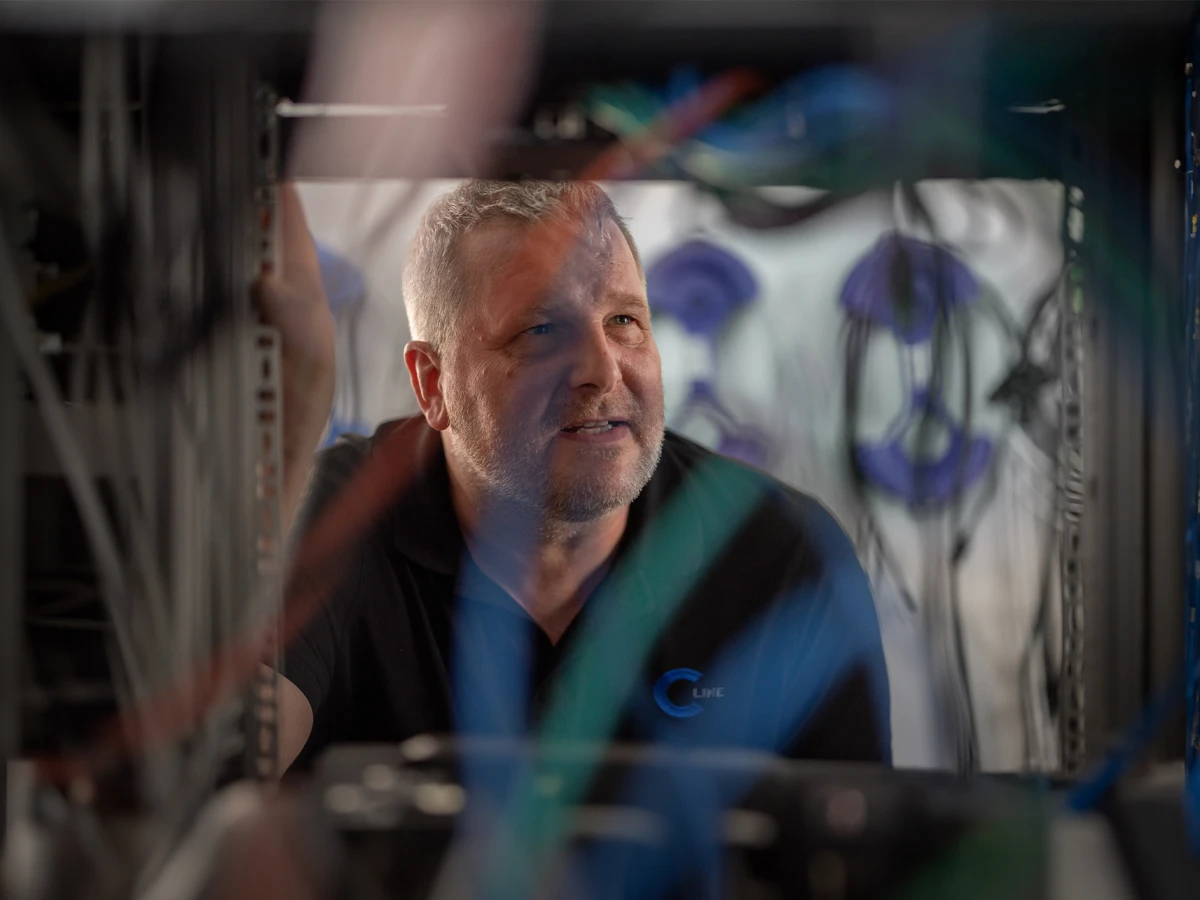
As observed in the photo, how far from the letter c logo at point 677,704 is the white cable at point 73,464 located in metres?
0.50

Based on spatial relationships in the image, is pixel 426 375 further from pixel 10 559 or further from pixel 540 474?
pixel 10 559

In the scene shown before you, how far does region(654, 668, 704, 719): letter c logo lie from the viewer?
959 millimetres

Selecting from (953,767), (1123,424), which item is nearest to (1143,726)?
(953,767)

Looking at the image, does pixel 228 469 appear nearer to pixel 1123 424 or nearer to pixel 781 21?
pixel 781 21

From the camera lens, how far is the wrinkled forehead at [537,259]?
927 millimetres

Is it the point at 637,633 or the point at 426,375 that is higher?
the point at 426,375

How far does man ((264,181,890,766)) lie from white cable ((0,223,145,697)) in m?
0.17

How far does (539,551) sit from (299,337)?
11.9 inches

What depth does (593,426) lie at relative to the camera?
3.09ft

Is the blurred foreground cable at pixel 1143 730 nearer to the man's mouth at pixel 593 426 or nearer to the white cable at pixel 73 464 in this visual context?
the man's mouth at pixel 593 426

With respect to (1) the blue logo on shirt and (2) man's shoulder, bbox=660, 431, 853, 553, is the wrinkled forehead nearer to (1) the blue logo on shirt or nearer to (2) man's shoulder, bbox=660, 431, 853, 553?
(2) man's shoulder, bbox=660, 431, 853, 553

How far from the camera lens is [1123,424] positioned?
3.09 ft

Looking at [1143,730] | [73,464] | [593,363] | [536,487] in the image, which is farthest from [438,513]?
[1143,730]

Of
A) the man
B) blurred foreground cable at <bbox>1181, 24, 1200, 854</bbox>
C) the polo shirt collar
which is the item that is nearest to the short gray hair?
the man
